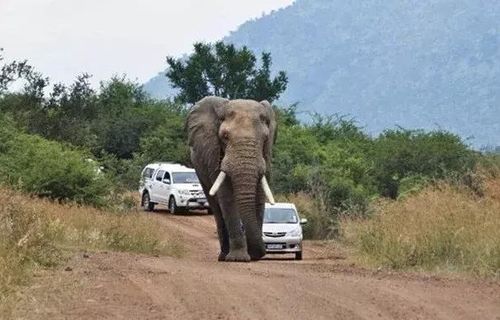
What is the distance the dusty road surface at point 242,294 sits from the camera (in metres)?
11.2

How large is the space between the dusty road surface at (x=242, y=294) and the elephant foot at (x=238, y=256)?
416cm

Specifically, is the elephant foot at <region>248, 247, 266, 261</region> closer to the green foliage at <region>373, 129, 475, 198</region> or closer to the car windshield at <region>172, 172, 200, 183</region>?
the car windshield at <region>172, 172, 200, 183</region>

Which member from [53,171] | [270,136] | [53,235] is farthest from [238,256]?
[53,171]

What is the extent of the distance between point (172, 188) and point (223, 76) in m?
35.9

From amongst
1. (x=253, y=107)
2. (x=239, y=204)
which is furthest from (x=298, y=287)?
(x=253, y=107)

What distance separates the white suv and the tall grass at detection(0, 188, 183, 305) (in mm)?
19831

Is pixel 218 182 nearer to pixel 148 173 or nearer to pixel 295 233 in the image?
pixel 295 233

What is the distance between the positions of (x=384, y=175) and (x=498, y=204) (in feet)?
115

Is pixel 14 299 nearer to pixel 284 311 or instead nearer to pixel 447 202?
pixel 284 311

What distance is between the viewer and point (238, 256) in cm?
2061

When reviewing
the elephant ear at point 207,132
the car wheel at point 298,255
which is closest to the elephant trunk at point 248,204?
the elephant ear at point 207,132

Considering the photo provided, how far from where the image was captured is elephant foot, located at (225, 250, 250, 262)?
2055 centimetres

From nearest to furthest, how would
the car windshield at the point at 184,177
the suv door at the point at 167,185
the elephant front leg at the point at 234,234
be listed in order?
1. the elephant front leg at the point at 234,234
2. the car windshield at the point at 184,177
3. the suv door at the point at 167,185

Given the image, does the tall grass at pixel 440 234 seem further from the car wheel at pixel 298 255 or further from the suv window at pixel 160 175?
the suv window at pixel 160 175
